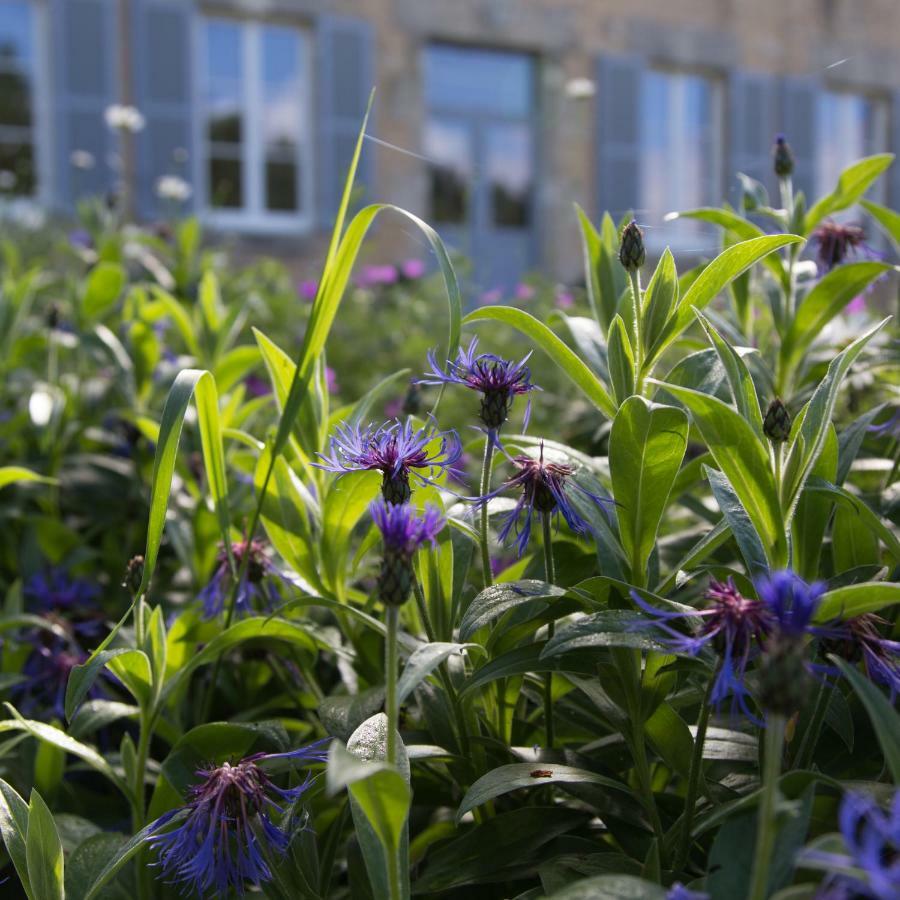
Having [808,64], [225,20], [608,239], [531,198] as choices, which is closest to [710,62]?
[808,64]

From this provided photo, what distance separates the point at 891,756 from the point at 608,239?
531mm

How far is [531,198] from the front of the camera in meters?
8.80

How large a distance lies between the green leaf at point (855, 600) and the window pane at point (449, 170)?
809 cm

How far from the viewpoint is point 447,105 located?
8.55m

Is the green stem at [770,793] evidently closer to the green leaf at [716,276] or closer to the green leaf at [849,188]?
the green leaf at [716,276]

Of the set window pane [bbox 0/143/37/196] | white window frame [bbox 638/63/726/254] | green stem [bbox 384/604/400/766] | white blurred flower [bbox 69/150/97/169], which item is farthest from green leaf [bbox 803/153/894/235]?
white window frame [bbox 638/63/726/254]

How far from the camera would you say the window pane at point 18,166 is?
6.96 m

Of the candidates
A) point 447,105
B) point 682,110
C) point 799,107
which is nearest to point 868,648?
point 447,105

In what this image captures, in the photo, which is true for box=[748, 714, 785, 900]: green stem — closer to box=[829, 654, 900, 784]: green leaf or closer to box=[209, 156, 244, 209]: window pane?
box=[829, 654, 900, 784]: green leaf

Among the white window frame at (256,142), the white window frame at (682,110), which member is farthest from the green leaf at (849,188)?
the white window frame at (682,110)

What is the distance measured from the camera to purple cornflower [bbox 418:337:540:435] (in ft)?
2.10

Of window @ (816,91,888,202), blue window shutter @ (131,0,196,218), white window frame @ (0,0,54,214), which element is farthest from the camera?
window @ (816,91,888,202)

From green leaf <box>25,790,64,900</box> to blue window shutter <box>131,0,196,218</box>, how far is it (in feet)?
22.4

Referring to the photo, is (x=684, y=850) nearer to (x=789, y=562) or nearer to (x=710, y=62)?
(x=789, y=562)
